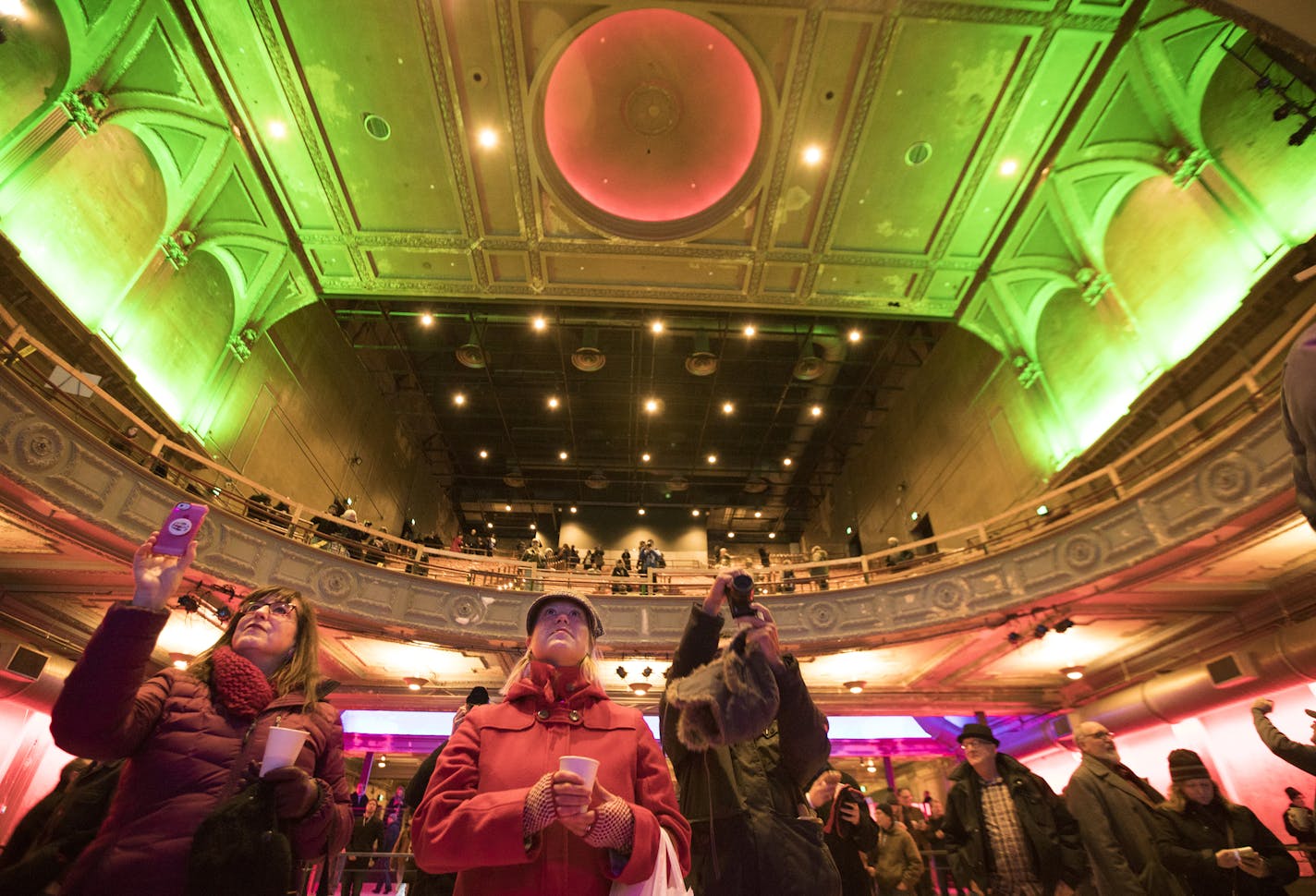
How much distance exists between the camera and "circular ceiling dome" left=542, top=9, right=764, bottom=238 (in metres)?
9.20

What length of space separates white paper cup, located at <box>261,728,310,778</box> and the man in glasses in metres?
4.00

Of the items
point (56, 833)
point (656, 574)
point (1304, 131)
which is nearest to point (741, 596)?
point (56, 833)

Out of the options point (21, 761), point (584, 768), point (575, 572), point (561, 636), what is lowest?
point (584, 768)

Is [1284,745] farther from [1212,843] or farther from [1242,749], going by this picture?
[1242,749]

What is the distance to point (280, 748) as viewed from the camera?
5.32 ft

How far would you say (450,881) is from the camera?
2.38 m

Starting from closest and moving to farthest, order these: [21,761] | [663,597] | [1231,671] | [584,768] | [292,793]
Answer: [584,768] < [292,793] < [21,761] < [1231,671] < [663,597]

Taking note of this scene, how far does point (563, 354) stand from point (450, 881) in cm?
1355

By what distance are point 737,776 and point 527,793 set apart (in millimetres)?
817

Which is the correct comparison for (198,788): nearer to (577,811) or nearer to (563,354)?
(577,811)

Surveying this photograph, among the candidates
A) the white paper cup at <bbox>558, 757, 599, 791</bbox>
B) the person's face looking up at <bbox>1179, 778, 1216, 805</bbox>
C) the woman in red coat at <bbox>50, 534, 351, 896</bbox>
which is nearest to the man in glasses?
the person's face looking up at <bbox>1179, 778, 1216, 805</bbox>

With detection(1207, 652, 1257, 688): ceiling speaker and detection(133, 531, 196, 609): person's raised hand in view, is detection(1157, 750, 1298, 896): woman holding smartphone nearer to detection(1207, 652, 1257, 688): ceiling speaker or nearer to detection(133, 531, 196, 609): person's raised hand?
detection(133, 531, 196, 609): person's raised hand

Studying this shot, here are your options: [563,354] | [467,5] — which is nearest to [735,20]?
[467,5]

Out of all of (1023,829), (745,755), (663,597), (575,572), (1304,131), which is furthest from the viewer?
(575,572)
